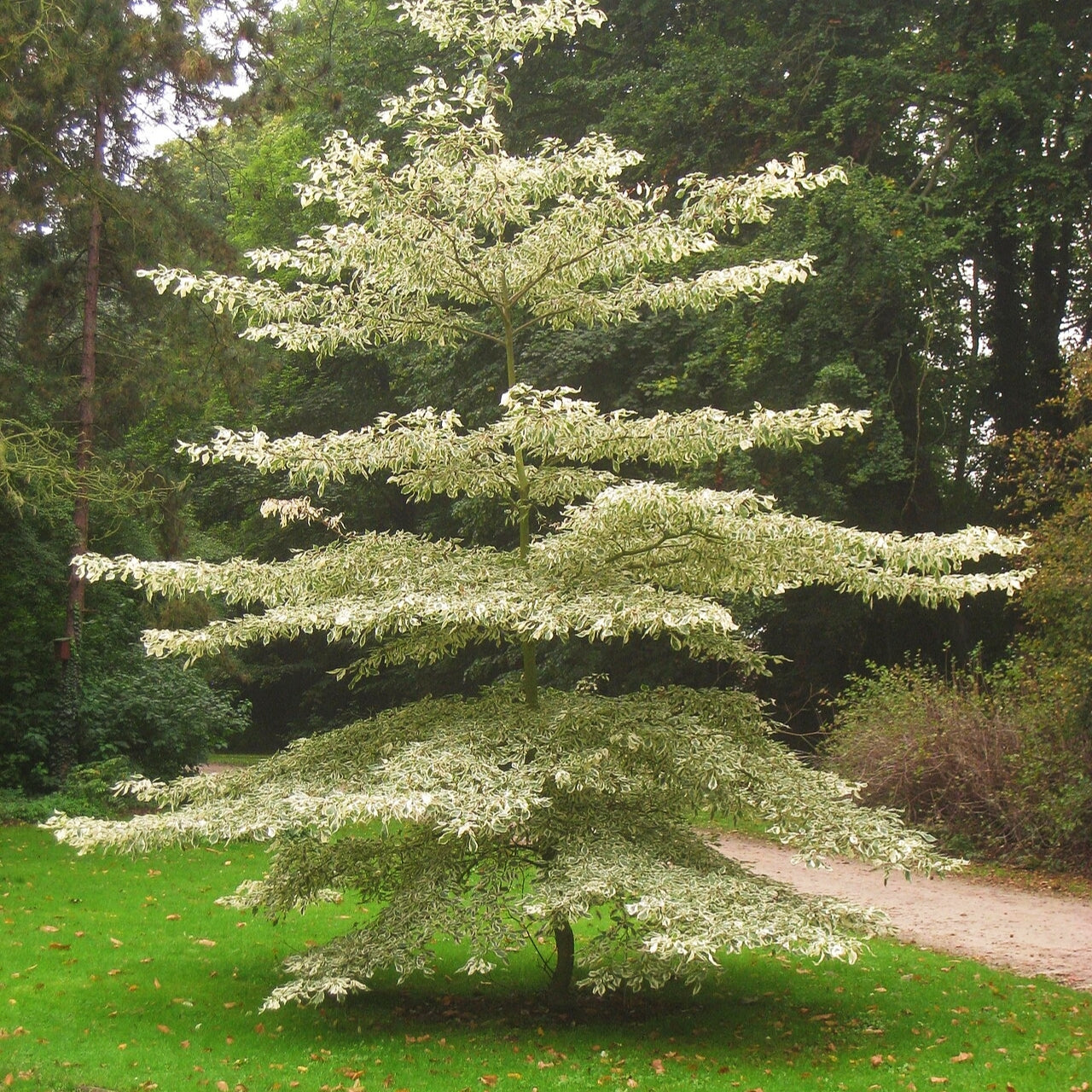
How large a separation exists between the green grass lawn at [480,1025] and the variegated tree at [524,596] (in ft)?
1.42

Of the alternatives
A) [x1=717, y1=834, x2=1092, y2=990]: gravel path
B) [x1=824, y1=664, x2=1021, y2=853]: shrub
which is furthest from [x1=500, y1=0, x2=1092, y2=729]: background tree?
[x1=717, y1=834, x2=1092, y2=990]: gravel path

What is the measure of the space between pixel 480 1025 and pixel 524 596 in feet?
8.14

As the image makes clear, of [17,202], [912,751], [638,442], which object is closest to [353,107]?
[17,202]

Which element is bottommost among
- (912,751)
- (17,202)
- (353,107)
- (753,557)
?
(912,751)

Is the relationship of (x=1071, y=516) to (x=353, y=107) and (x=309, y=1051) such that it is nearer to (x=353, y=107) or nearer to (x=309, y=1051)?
(x=309, y=1051)

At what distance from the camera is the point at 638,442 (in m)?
6.57

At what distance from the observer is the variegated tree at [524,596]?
219 inches

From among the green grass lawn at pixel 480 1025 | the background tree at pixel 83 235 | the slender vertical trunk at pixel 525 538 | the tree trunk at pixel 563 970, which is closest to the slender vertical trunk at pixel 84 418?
the background tree at pixel 83 235

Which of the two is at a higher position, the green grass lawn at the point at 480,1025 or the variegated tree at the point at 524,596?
the variegated tree at the point at 524,596

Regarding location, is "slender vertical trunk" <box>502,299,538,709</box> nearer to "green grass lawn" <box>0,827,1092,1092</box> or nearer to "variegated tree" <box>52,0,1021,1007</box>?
"variegated tree" <box>52,0,1021,1007</box>

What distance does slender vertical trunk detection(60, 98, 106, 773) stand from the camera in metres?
13.9

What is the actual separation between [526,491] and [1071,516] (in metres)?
7.08

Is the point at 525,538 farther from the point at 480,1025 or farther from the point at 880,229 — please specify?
the point at 880,229

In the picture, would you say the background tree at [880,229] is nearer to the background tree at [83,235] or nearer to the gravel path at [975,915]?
the gravel path at [975,915]
